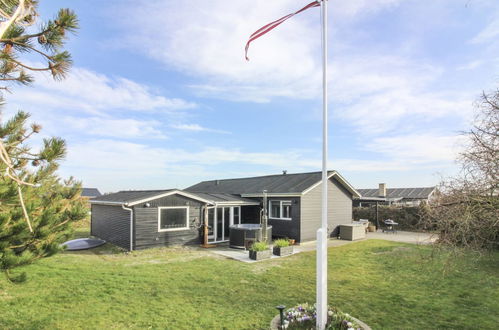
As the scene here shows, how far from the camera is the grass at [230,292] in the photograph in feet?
18.0

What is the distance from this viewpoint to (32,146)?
3.71 m

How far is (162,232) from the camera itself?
13.3m

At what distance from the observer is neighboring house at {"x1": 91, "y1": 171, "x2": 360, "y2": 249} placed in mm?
12938

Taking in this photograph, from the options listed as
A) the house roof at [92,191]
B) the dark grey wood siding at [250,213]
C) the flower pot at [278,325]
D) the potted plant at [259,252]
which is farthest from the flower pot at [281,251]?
the house roof at [92,191]

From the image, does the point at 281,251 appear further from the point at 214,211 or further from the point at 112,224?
the point at 112,224

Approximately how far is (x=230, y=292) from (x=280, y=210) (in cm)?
939

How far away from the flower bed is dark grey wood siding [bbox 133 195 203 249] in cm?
935

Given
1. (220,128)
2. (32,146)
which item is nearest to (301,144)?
(220,128)

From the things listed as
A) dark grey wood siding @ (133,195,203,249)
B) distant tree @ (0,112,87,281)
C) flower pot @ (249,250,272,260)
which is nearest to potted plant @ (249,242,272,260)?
flower pot @ (249,250,272,260)

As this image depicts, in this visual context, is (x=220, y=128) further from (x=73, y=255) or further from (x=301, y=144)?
(x=73, y=255)

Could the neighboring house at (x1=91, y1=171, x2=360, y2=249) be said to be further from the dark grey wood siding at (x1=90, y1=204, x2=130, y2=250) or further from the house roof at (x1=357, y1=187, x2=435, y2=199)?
the house roof at (x1=357, y1=187, x2=435, y2=199)

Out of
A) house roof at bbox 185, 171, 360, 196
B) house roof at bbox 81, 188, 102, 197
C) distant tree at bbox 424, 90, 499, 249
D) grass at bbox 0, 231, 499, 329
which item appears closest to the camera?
distant tree at bbox 424, 90, 499, 249

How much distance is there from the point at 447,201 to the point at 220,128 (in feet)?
48.4

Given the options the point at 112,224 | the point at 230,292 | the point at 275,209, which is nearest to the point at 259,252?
the point at 230,292
